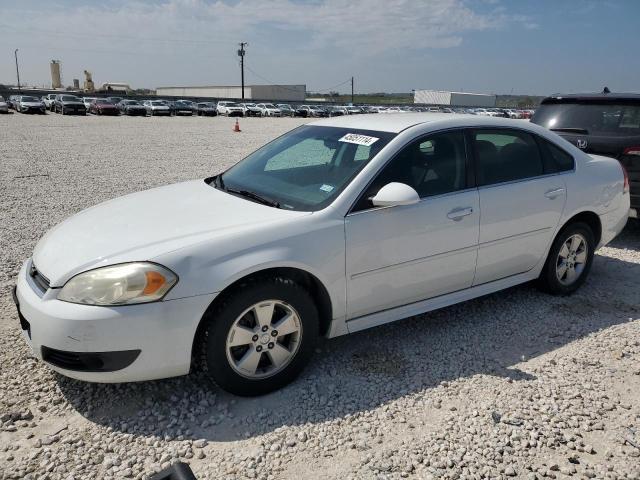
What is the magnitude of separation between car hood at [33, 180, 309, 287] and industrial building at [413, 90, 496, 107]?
99685 mm

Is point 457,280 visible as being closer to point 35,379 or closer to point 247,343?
point 247,343

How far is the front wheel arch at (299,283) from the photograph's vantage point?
2863mm

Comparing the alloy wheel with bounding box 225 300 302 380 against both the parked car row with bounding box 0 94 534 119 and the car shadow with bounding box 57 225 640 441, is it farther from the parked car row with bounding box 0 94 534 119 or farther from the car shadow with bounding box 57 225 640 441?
Result: the parked car row with bounding box 0 94 534 119

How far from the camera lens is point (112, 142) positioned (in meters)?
18.8

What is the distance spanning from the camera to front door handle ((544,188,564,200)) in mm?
4219

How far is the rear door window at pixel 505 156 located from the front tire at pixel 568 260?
25.7 inches

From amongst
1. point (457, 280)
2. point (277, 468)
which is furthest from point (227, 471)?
point (457, 280)

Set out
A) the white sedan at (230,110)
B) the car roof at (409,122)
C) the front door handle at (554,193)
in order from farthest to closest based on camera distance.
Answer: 1. the white sedan at (230,110)
2. the front door handle at (554,193)
3. the car roof at (409,122)

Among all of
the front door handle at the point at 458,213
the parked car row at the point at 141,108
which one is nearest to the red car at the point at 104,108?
the parked car row at the point at 141,108

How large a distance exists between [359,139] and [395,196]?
0.72 m

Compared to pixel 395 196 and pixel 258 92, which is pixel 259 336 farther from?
pixel 258 92

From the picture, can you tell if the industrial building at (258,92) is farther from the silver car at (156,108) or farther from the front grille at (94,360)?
the front grille at (94,360)

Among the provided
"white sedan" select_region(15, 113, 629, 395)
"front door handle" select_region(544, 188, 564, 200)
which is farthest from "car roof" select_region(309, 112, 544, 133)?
"front door handle" select_region(544, 188, 564, 200)

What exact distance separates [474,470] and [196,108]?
50.9 m
